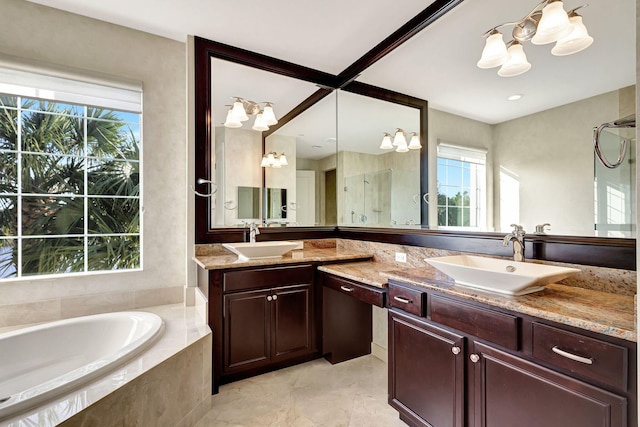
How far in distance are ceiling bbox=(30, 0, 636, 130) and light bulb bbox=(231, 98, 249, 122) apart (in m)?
0.13

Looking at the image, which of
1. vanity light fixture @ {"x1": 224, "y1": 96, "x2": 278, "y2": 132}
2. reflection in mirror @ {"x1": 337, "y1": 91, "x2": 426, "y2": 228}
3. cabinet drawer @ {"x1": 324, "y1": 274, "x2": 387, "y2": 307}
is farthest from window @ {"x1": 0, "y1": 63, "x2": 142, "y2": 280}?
reflection in mirror @ {"x1": 337, "y1": 91, "x2": 426, "y2": 228}

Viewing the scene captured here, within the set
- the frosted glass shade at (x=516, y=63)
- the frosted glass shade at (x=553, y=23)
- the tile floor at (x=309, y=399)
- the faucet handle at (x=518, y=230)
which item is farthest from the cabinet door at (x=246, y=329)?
the frosted glass shade at (x=553, y=23)

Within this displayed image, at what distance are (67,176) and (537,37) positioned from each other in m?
3.13

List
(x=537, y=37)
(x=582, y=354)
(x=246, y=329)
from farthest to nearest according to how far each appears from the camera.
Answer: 1. (x=246, y=329)
2. (x=537, y=37)
3. (x=582, y=354)

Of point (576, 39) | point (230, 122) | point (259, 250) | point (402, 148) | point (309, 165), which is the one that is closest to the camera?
point (576, 39)

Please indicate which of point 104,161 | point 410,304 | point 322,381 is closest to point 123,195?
point 104,161

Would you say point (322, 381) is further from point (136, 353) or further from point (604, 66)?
point (604, 66)

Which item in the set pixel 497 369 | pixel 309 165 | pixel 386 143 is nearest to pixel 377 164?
pixel 386 143

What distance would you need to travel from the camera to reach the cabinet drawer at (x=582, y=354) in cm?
94

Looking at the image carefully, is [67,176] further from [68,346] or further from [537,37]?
[537,37]

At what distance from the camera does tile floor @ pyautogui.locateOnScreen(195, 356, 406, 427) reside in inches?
70.7

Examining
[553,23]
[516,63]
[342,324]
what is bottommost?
[342,324]

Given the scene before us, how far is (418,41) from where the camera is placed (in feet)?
7.36

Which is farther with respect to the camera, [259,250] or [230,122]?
[230,122]
